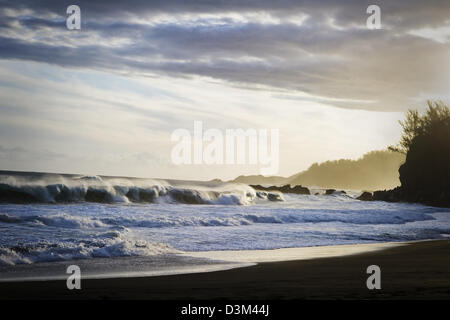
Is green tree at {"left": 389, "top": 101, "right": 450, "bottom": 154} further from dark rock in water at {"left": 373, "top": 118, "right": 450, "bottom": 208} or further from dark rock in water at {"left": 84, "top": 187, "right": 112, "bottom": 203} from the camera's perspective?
dark rock in water at {"left": 84, "top": 187, "right": 112, "bottom": 203}

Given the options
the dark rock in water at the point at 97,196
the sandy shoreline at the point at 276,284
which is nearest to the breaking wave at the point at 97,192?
the dark rock in water at the point at 97,196

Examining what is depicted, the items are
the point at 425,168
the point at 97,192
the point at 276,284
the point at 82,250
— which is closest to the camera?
the point at 276,284

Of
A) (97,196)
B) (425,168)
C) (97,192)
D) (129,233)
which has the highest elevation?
(425,168)

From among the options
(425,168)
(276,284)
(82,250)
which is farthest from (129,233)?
(425,168)

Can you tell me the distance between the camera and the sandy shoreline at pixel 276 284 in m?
6.80

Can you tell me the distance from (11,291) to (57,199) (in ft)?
76.8

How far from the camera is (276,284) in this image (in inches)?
314

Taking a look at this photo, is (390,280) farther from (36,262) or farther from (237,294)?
(36,262)

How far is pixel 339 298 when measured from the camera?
21.0ft

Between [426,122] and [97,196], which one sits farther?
[426,122]

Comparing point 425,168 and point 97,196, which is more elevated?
point 425,168

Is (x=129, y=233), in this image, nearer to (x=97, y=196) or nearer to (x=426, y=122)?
(x=97, y=196)

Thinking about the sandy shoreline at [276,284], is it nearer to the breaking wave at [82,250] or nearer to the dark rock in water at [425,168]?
the breaking wave at [82,250]

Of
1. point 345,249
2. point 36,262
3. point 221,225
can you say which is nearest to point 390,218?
point 221,225
